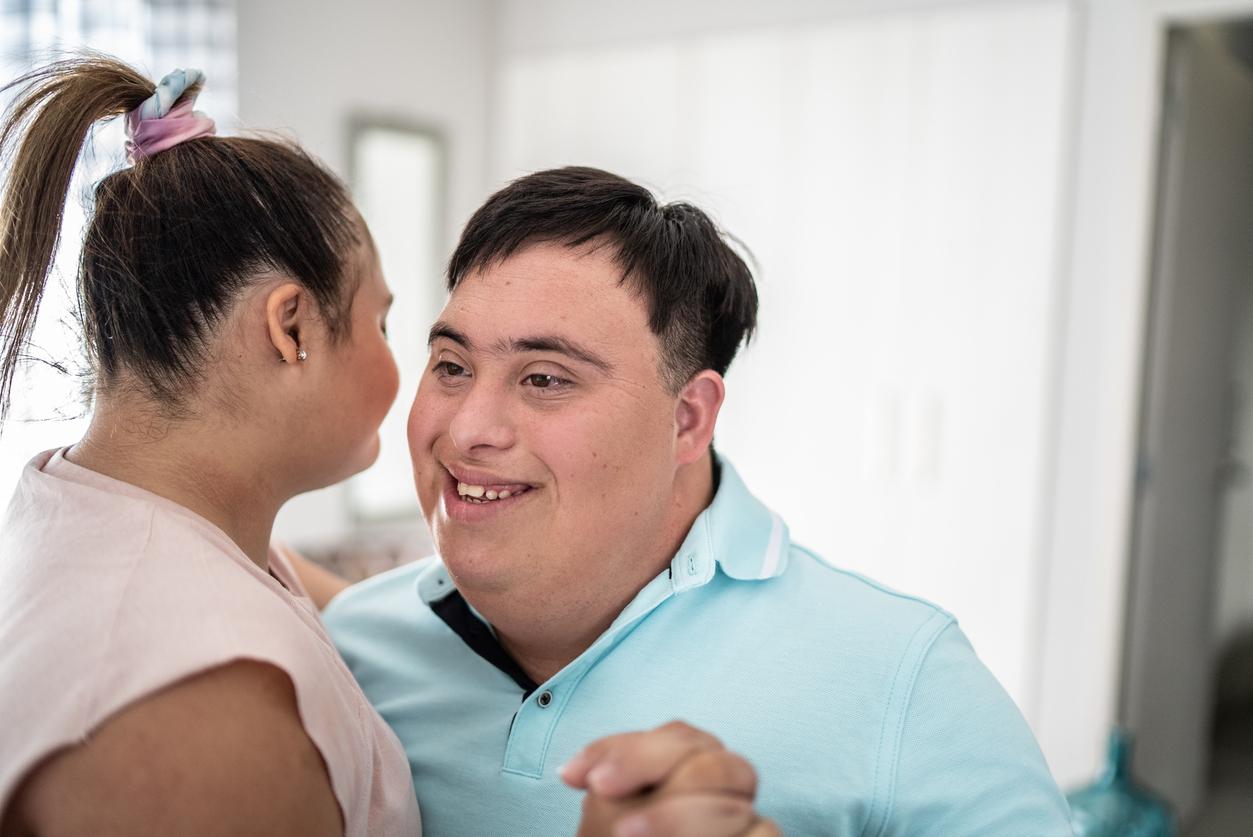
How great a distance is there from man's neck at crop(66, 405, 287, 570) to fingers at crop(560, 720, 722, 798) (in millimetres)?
503

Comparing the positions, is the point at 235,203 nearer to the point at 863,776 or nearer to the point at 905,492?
the point at 863,776

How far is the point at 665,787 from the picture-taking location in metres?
0.89

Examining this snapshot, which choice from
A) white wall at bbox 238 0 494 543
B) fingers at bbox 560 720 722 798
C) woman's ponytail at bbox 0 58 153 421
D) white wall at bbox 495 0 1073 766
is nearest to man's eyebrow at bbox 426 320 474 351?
woman's ponytail at bbox 0 58 153 421

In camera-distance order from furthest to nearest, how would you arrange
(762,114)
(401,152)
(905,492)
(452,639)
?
(401,152) < (762,114) < (905,492) < (452,639)

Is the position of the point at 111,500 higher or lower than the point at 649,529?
higher

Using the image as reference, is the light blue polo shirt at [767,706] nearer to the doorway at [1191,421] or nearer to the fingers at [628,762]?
the fingers at [628,762]

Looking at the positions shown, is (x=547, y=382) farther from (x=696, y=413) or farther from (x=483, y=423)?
(x=696, y=413)

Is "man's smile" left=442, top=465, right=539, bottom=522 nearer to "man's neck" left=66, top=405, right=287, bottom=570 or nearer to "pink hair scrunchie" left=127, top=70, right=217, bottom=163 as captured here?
"man's neck" left=66, top=405, right=287, bottom=570

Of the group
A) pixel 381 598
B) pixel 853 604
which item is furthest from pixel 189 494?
pixel 853 604

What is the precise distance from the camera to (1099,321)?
3.30 metres

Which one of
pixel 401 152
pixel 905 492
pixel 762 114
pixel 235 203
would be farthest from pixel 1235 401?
pixel 235 203

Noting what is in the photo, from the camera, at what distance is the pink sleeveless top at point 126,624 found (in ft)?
2.96

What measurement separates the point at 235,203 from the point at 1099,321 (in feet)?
9.11

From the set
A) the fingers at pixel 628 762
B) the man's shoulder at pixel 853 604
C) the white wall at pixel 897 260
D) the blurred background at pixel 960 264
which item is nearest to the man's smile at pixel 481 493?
the man's shoulder at pixel 853 604
